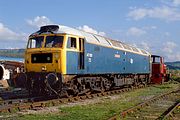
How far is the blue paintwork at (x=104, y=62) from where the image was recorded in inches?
616

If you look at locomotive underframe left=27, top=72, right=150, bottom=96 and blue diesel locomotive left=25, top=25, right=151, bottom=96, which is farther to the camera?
blue diesel locomotive left=25, top=25, right=151, bottom=96

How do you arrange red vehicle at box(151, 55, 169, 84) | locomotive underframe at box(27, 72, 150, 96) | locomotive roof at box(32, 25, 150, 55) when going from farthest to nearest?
red vehicle at box(151, 55, 169, 84)
locomotive roof at box(32, 25, 150, 55)
locomotive underframe at box(27, 72, 150, 96)

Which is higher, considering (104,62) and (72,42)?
(72,42)

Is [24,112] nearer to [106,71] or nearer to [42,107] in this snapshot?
[42,107]

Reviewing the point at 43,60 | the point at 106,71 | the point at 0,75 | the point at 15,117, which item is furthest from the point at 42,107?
the point at 106,71

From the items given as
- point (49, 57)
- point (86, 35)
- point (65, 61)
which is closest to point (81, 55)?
point (86, 35)

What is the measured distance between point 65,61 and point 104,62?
474 cm

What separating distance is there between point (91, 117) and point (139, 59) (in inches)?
682

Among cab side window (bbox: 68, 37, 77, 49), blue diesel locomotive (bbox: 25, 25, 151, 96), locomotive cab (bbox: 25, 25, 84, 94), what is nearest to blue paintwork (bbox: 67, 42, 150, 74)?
blue diesel locomotive (bbox: 25, 25, 151, 96)

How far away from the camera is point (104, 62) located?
19.2m

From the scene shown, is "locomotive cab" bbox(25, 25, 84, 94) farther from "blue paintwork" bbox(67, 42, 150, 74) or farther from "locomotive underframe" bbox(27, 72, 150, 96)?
"blue paintwork" bbox(67, 42, 150, 74)

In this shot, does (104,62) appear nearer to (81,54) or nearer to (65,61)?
(81,54)

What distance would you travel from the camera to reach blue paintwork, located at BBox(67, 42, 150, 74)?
1564cm

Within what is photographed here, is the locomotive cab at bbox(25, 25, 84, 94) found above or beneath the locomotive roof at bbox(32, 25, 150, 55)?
beneath
